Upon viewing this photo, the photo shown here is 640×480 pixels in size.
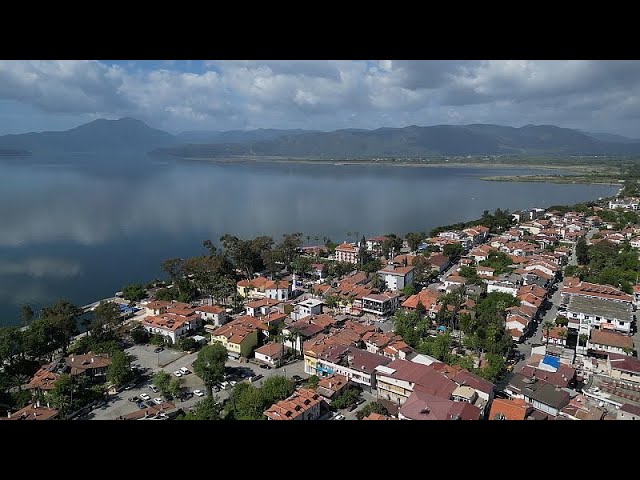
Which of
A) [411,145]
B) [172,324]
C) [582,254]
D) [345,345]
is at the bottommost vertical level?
[172,324]

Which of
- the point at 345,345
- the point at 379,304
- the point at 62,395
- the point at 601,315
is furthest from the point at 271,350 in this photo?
the point at 601,315

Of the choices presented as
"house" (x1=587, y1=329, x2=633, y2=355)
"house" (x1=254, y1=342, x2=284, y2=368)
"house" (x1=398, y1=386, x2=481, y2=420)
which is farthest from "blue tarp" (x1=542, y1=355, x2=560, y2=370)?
"house" (x1=254, y1=342, x2=284, y2=368)

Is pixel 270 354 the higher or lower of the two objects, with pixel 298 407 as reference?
lower

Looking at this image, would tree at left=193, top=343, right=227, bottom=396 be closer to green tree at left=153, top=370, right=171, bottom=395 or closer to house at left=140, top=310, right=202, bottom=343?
green tree at left=153, top=370, right=171, bottom=395

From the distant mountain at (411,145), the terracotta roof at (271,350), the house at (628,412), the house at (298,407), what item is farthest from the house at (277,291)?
the distant mountain at (411,145)

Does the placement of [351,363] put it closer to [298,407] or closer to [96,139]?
[298,407]
